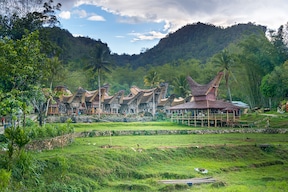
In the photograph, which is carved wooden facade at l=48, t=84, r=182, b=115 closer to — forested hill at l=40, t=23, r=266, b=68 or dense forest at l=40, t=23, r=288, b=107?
dense forest at l=40, t=23, r=288, b=107

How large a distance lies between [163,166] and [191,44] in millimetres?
89971

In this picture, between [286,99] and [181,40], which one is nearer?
[286,99]

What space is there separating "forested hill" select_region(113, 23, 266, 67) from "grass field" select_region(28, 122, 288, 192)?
71.2 meters

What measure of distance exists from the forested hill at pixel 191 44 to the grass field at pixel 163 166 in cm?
7123

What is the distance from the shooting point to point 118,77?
273 ft

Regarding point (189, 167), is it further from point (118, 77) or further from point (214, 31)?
point (214, 31)

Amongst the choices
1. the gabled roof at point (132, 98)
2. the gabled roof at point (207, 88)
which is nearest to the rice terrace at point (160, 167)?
the gabled roof at point (207, 88)

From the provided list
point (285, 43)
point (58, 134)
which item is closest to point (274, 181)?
point (58, 134)

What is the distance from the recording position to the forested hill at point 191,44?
315 feet

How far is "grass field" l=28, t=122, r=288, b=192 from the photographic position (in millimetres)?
15445

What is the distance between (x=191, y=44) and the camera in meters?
106

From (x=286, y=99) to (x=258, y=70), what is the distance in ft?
21.1

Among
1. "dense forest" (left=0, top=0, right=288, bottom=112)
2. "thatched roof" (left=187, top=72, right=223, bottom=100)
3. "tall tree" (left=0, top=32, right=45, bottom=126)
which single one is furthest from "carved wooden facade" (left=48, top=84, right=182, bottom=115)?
"tall tree" (left=0, top=32, right=45, bottom=126)

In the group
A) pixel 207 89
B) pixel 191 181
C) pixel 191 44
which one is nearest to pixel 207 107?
pixel 207 89
